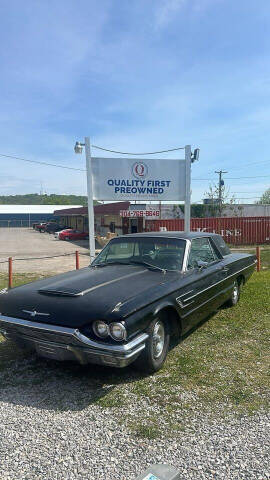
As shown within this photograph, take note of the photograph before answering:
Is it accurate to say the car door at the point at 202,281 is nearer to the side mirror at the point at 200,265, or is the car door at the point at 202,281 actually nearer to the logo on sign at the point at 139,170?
the side mirror at the point at 200,265

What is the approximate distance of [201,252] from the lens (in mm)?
5391

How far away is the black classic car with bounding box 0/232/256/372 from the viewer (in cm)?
328

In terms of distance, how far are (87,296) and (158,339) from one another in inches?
36.9

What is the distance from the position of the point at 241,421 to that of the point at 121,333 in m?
1.26

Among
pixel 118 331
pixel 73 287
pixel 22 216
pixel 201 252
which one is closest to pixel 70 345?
pixel 118 331

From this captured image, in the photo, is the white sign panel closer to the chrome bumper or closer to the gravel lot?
the chrome bumper

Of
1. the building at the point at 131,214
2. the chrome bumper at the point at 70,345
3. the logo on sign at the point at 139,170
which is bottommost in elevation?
the chrome bumper at the point at 70,345

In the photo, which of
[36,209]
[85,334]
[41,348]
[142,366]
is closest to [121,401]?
[142,366]

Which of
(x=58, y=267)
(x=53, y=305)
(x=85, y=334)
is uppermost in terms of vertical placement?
(x=53, y=305)

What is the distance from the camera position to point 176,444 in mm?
2662

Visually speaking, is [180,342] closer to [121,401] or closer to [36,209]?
[121,401]

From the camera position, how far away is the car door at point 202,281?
14.6 feet

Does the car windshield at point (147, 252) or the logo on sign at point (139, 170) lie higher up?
the logo on sign at point (139, 170)

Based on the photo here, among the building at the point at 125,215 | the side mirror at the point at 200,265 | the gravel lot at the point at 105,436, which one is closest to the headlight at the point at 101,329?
the gravel lot at the point at 105,436
